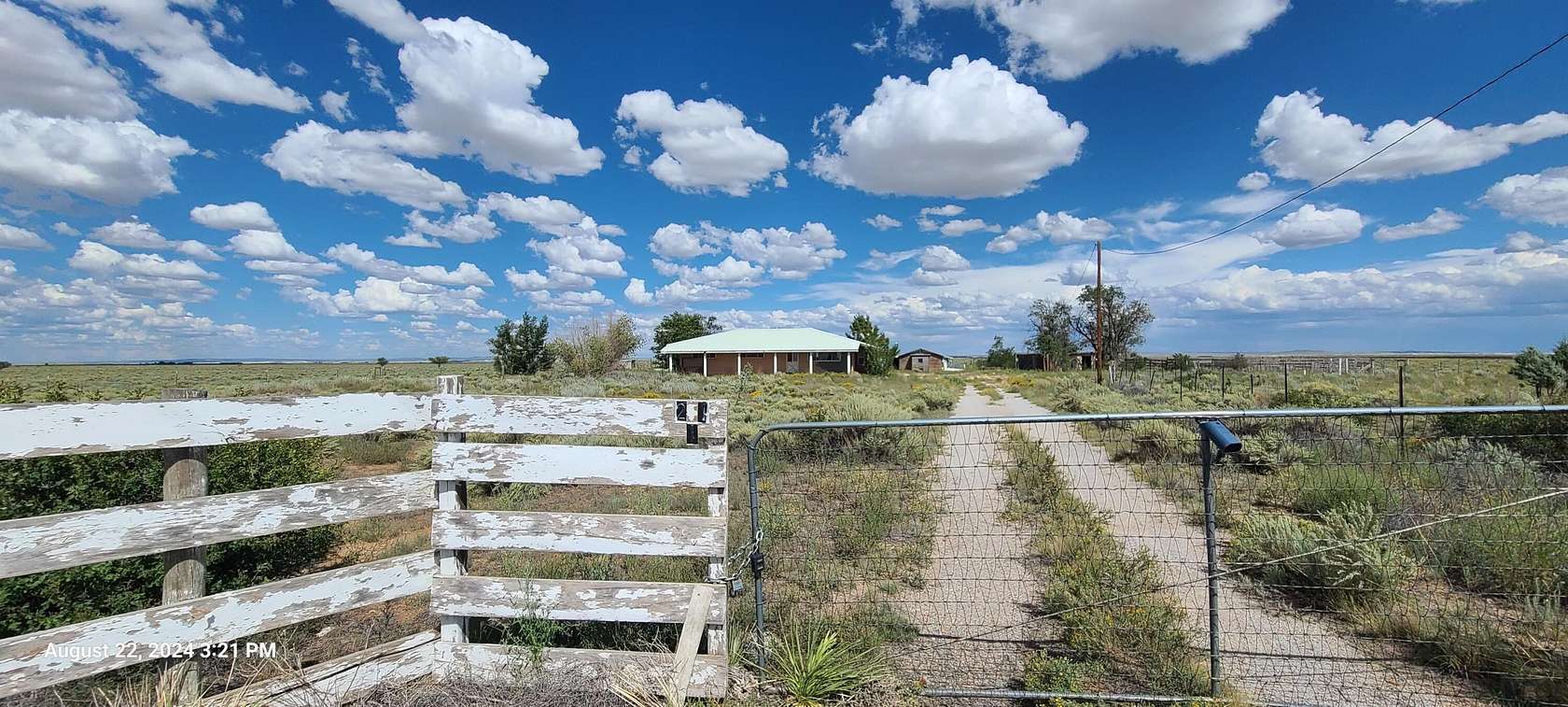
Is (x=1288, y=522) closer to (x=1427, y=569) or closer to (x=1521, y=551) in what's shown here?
(x=1427, y=569)

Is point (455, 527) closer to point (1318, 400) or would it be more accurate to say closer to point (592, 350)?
point (1318, 400)

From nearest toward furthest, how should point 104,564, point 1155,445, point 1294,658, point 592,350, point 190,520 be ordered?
point 190,520, point 1294,658, point 104,564, point 1155,445, point 592,350

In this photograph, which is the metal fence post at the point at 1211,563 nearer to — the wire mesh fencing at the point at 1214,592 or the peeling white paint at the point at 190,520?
the wire mesh fencing at the point at 1214,592

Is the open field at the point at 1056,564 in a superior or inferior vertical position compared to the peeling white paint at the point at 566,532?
inferior

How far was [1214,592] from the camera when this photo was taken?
3.29 meters

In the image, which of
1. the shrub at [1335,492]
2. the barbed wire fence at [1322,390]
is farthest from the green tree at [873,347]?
the shrub at [1335,492]

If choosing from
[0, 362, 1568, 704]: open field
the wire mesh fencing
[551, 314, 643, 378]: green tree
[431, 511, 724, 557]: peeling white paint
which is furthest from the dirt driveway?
[551, 314, 643, 378]: green tree

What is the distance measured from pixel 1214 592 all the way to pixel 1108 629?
31.1 inches

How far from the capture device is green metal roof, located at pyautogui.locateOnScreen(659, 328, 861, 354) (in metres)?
51.2

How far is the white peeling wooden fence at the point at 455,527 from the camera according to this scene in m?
2.99

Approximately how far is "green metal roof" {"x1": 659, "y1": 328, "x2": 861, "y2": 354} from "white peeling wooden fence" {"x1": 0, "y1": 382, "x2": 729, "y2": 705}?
46.9m

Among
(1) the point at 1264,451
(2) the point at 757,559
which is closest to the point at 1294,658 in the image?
(2) the point at 757,559

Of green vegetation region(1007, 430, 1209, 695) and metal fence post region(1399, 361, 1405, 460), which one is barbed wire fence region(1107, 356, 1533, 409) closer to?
metal fence post region(1399, 361, 1405, 460)

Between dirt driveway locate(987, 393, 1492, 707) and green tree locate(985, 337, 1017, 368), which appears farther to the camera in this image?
green tree locate(985, 337, 1017, 368)
